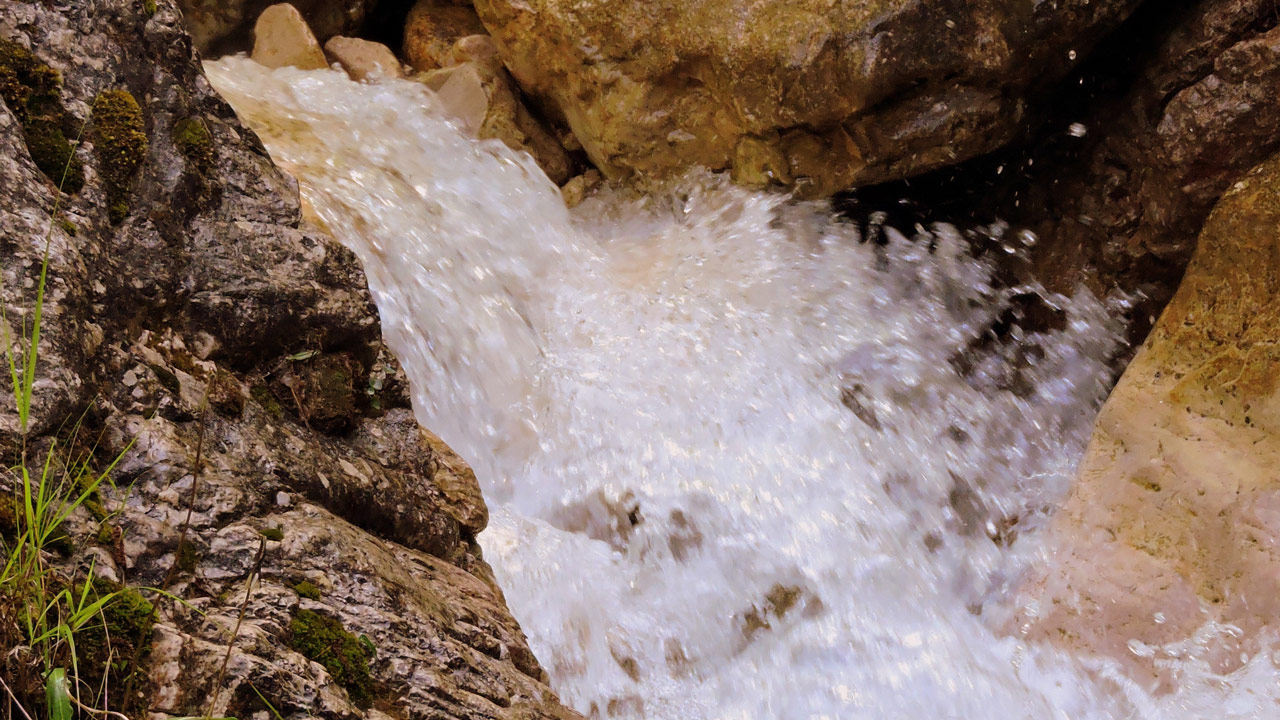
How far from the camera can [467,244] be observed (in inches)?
207

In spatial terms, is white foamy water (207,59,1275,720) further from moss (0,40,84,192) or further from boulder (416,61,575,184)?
moss (0,40,84,192)

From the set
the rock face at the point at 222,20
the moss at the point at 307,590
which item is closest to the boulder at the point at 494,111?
the rock face at the point at 222,20

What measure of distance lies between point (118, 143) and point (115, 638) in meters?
1.31

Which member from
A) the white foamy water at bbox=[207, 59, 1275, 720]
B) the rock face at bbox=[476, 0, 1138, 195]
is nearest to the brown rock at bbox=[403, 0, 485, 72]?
the white foamy water at bbox=[207, 59, 1275, 720]

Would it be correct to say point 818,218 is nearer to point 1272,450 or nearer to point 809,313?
point 809,313

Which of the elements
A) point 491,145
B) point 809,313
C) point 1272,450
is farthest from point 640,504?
point 491,145

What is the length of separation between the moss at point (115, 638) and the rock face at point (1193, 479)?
3.65 metres

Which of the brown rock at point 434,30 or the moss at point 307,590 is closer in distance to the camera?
the moss at point 307,590

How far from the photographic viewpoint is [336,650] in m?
1.69

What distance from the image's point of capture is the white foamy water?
3.60m

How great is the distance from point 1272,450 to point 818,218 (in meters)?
2.74

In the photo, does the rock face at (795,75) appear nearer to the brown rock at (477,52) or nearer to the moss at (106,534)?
the brown rock at (477,52)

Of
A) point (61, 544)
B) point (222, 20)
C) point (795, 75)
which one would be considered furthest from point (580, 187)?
point (61, 544)

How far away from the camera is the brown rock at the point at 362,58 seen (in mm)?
6547
